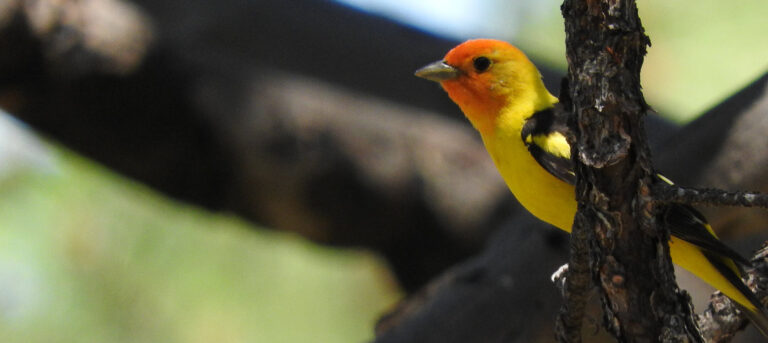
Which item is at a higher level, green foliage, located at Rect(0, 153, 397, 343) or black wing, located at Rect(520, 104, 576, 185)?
black wing, located at Rect(520, 104, 576, 185)

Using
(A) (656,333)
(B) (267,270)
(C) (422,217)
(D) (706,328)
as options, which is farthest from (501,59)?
(B) (267,270)

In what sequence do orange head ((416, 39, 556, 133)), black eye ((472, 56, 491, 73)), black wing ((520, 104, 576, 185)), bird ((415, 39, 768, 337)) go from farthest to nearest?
black eye ((472, 56, 491, 73)), orange head ((416, 39, 556, 133)), black wing ((520, 104, 576, 185)), bird ((415, 39, 768, 337))

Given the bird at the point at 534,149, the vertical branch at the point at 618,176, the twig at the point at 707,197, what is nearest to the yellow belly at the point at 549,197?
the bird at the point at 534,149

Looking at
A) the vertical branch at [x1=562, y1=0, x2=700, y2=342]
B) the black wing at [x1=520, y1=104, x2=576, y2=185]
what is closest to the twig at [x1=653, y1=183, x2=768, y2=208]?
the vertical branch at [x1=562, y1=0, x2=700, y2=342]

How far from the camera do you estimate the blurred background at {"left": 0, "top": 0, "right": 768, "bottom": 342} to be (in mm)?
6938

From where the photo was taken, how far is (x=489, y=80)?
137 inches

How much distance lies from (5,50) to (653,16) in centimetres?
551

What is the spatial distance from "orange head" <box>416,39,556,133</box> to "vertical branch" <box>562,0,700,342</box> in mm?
1248

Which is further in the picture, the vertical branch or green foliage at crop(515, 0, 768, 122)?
green foliage at crop(515, 0, 768, 122)

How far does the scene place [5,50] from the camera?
5.67 metres

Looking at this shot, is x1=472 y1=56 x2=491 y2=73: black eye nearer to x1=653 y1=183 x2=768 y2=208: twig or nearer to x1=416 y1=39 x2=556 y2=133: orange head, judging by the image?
x1=416 y1=39 x2=556 y2=133: orange head

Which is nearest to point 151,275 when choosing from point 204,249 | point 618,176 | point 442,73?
point 204,249

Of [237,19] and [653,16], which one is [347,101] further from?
[653,16]

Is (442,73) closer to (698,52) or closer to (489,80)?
(489,80)
